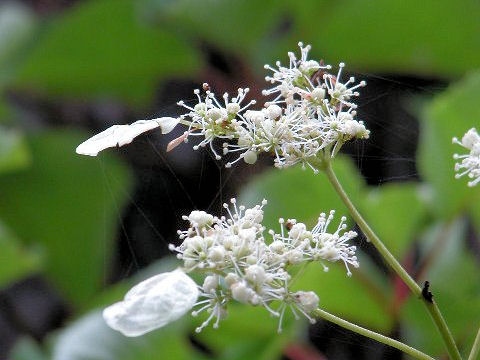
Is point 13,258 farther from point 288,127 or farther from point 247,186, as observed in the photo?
point 288,127

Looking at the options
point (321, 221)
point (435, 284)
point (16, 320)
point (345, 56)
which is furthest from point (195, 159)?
point (321, 221)

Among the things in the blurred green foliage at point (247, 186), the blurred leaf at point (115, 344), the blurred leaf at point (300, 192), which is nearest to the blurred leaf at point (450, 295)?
the blurred green foliage at point (247, 186)

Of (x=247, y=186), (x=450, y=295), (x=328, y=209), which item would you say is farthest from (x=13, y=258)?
(x=450, y=295)

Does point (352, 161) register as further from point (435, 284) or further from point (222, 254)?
point (222, 254)

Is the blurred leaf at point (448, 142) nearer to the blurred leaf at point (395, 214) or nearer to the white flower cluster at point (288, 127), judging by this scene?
the blurred leaf at point (395, 214)

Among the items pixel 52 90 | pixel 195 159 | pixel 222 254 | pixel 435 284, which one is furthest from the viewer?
pixel 52 90

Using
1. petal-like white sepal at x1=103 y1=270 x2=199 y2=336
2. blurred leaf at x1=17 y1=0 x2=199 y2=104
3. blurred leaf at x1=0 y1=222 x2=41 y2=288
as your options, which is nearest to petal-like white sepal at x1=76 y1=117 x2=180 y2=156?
petal-like white sepal at x1=103 y1=270 x2=199 y2=336

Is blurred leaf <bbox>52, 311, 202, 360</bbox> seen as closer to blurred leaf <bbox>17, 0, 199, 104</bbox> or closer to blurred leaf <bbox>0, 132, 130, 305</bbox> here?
blurred leaf <bbox>0, 132, 130, 305</bbox>
